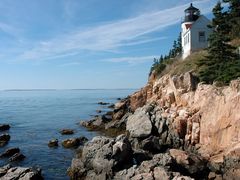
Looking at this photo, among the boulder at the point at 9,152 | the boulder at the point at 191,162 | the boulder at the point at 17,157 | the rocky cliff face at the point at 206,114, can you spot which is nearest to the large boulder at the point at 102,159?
the boulder at the point at 191,162

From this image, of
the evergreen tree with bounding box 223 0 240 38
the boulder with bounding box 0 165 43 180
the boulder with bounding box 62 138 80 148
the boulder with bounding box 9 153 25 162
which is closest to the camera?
the boulder with bounding box 0 165 43 180

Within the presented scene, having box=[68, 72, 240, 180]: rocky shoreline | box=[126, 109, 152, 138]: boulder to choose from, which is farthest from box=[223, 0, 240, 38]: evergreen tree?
box=[126, 109, 152, 138]: boulder

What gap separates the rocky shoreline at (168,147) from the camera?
24.4 metres

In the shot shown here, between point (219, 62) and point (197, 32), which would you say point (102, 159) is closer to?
point (219, 62)

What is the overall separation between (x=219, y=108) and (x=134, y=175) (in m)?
10.3

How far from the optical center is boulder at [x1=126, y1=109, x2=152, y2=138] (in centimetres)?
3375

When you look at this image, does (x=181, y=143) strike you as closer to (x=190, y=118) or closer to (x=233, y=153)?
(x=190, y=118)

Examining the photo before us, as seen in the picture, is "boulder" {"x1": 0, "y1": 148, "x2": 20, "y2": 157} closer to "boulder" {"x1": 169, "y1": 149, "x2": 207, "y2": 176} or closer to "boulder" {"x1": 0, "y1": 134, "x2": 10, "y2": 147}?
"boulder" {"x1": 0, "y1": 134, "x2": 10, "y2": 147}

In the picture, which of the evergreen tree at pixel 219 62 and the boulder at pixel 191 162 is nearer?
the boulder at pixel 191 162

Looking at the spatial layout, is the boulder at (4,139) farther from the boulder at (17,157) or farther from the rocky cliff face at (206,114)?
the rocky cliff face at (206,114)

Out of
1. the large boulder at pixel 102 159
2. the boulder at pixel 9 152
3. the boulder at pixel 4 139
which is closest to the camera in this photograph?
the large boulder at pixel 102 159

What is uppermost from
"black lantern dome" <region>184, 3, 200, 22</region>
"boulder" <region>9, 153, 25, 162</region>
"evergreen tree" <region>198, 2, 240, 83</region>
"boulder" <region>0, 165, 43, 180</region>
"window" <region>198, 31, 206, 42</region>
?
"black lantern dome" <region>184, 3, 200, 22</region>

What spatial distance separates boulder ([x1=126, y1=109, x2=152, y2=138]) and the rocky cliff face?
100 inches

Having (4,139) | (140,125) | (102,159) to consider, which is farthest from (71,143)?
(102,159)
